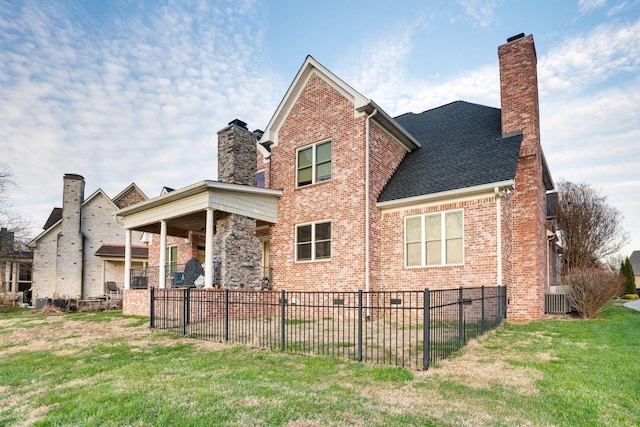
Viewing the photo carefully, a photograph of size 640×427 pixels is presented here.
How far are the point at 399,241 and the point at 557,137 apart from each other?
13142 mm

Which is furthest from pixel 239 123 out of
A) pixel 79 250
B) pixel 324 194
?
pixel 79 250

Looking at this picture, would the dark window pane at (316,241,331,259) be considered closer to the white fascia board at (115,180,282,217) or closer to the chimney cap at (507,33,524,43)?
the white fascia board at (115,180,282,217)

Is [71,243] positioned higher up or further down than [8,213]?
further down

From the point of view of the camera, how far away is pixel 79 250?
24.6 meters

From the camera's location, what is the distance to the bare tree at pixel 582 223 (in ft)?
75.6

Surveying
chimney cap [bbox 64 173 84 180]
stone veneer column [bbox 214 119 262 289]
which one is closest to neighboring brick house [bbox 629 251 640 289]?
stone veneer column [bbox 214 119 262 289]

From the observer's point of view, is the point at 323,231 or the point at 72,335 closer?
the point at 72,335

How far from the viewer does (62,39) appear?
13.8 metres

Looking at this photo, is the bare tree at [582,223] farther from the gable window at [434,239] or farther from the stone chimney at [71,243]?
the stone chimney at [71,243]

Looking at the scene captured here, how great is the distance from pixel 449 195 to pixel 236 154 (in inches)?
300

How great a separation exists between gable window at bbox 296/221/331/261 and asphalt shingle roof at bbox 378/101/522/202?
7.30 feet

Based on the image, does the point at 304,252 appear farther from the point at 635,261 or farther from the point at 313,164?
the point at 635,261

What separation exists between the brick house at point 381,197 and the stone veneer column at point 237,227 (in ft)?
0.16

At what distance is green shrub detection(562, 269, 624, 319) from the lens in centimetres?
1131
